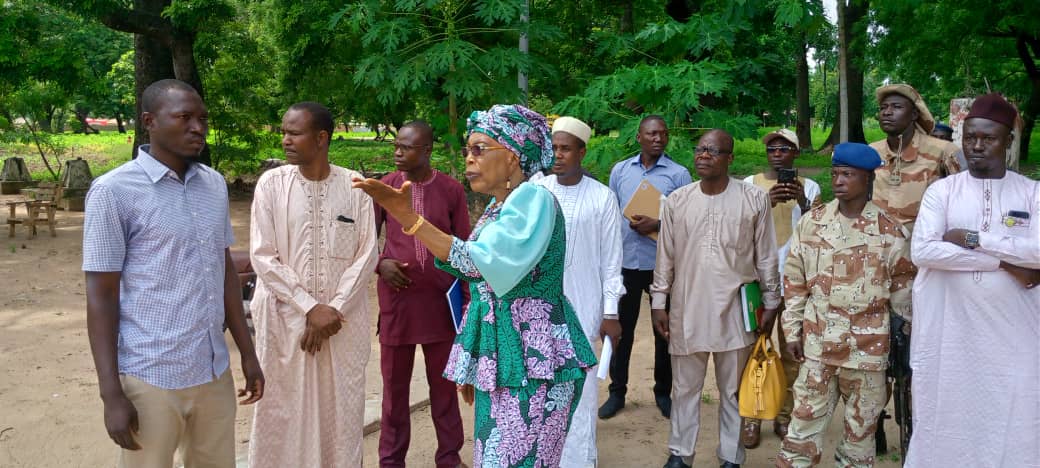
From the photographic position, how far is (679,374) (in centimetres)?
487

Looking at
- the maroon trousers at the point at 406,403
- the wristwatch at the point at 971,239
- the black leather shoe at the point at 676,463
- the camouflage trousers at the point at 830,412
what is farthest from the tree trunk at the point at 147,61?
the wristwatch at the point at 971,239

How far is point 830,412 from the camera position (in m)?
4.19

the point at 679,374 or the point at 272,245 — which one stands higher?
the point at 272,245

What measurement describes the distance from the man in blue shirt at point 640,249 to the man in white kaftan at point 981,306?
194 centimetres

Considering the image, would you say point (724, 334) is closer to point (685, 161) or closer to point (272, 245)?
point (685, 161)

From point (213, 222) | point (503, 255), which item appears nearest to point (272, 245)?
point (213, 222)

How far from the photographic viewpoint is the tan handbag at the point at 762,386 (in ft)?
14.8

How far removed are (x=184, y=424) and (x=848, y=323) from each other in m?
3.09

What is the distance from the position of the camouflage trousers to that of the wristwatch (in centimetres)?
74

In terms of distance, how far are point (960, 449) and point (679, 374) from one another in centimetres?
149

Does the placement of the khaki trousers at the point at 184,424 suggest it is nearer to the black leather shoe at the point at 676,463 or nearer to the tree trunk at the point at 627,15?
the black leather shoe at the point at 676,463

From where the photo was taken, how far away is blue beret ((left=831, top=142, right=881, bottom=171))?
409 cm

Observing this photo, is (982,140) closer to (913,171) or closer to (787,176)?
(913,171)

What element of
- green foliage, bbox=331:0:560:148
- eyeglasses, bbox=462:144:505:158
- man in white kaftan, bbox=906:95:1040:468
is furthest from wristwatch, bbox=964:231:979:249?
green foliage, bbox=331:0:560:148
